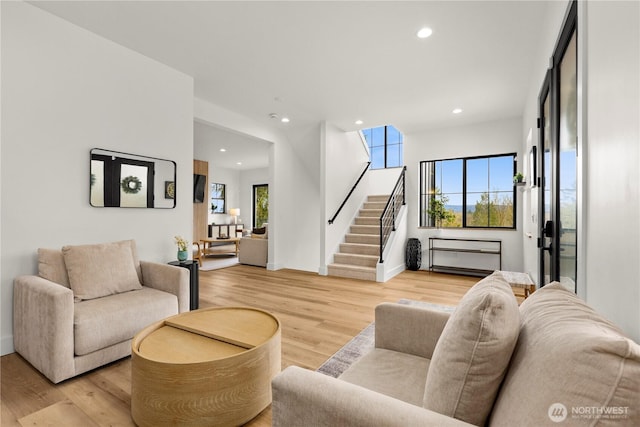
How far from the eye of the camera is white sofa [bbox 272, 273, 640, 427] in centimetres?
56

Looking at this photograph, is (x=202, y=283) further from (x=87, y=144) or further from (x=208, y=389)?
(x=208, y=389)

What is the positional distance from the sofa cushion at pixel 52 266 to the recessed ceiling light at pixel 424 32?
364 cm

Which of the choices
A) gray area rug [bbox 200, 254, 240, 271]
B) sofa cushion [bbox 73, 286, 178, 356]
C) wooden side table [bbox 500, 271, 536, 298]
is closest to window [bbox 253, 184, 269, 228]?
gray area rug [bbox 200, 254, 240, 271]

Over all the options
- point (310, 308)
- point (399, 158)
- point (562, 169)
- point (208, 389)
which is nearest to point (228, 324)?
point (208, 389)

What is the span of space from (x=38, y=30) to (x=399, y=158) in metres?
6.93

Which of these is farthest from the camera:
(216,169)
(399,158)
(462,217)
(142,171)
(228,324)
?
(216,169)

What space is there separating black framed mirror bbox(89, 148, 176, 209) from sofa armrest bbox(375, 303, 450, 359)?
2.82 meters

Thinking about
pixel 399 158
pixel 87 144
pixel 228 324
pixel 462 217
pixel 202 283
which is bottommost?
pixel 202 283

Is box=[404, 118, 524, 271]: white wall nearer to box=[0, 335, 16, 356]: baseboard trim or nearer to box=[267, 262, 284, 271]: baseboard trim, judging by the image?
box=[267, 262, 284, 271]: baseboard trim

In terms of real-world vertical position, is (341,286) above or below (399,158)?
below

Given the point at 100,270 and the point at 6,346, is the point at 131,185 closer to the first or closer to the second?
the point at 100,270

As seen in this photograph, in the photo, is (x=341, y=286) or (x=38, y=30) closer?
(x=38, y=30)

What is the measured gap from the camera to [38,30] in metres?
2.54

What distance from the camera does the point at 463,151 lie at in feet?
19.0
